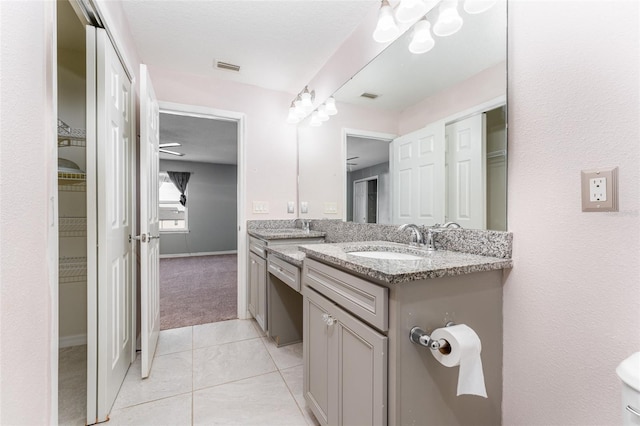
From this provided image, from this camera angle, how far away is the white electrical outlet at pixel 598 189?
0.83 meters

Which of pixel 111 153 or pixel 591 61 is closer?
pixel 591 61

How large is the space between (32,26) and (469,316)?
1.61m

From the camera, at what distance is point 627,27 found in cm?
80

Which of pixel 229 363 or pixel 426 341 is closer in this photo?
pixel 426 341

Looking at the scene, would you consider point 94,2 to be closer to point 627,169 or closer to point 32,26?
point 32,26

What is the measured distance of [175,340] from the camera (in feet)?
7.49

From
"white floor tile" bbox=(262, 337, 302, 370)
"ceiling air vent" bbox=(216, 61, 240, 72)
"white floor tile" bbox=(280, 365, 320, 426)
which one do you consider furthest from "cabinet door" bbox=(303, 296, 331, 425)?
"ceiling air vent" bbox=(216, 61, 240, 72)

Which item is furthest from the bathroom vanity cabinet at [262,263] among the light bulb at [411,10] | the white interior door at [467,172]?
the light bulb at [411,10]

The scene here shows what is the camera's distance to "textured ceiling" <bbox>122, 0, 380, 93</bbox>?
70.8 inches

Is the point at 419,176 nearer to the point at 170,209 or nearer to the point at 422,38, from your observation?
the point at 422,38

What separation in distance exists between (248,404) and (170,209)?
5.97 meters

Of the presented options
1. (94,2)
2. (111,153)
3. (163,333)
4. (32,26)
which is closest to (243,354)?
(163,333)

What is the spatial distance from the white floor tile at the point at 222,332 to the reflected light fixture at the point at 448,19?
243cm

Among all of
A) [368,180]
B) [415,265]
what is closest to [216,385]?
[415,265]
